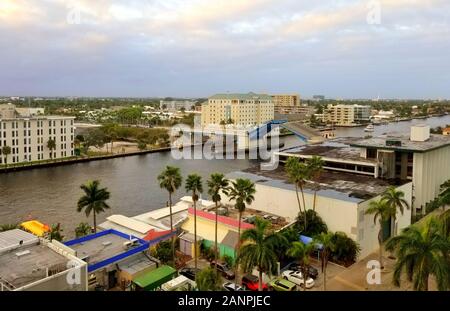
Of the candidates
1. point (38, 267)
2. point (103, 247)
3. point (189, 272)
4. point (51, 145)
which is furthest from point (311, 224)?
point (51, 145)

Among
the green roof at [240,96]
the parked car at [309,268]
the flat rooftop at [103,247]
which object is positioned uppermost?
the green roof at [240,96]

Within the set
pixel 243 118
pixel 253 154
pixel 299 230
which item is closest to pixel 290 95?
pixel 243 118

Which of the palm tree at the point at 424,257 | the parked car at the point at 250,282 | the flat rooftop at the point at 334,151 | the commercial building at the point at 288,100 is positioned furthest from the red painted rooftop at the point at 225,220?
the commercial building at the point at 288,100

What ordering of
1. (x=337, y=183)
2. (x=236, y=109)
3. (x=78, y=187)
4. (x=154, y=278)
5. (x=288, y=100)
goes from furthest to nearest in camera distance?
(x=288, y=100) < (x=236, y=109) < (x=78, y=187) < (x=337, y=183) < (x=154, y=278)

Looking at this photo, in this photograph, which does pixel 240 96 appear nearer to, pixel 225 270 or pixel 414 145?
pixel 414 145

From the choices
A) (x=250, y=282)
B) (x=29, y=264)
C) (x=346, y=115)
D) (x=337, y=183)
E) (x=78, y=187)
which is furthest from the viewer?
(x=346, y=115)

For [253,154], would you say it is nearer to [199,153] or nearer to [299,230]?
[199,153]

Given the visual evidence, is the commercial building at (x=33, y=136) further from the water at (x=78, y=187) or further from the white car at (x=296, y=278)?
the white car at (x=296, y=278)
